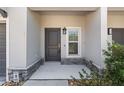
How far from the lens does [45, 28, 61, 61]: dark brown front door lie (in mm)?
13375

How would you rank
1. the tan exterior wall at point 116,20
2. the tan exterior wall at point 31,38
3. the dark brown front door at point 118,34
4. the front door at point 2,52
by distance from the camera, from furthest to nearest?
the dark brown front door at point 118,34
the tan exterior wall at point 116,20
the front door at point 2,52
the tan exterior wall at point 31,38

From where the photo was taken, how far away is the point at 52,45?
13453 millimetres

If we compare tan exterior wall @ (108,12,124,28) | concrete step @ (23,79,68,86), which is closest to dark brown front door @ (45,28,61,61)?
Result: tan exterior wall @ (108,12,124,28)

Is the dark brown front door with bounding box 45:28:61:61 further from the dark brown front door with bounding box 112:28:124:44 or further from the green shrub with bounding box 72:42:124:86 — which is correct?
the green shrub with bounding box 72:42:124:86

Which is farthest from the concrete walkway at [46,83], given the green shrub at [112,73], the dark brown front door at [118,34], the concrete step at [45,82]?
the dark brown front door at [118,34]

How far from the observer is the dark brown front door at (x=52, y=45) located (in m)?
13.4

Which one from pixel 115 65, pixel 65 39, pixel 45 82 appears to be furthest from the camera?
pixel 65 39

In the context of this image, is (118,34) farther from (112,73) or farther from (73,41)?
(112,73)

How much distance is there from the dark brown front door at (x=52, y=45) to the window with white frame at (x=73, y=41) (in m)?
0.84

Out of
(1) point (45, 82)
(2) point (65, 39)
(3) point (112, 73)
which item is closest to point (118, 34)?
(2) point (65, 39)

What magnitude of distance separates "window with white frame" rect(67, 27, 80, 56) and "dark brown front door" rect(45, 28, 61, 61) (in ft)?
2.76

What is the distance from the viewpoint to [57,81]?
26.5 feet

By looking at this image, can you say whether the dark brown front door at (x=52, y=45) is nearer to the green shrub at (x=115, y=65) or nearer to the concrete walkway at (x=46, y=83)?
the concrete walkway at (x=46, y=83)

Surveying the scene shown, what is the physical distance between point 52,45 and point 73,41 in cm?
144
